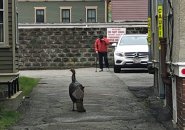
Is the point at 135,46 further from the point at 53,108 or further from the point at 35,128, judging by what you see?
the point at 35,128

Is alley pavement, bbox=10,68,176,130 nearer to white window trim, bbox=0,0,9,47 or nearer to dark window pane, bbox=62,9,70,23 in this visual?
white window trim, bbox=0,0,9,47

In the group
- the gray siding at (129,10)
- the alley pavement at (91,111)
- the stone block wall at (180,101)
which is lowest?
the alley pavement at (91,111)

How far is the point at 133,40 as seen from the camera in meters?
23.0

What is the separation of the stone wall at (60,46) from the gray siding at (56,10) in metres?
23.8

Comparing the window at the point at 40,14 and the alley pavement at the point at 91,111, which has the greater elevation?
the window at the point at 40,14

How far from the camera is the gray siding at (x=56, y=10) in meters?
50.8

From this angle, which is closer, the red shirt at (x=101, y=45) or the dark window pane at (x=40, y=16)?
the red shirt at (x=101, y=45)

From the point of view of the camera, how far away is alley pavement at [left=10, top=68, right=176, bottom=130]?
941 cm

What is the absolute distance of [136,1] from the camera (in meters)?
39.2

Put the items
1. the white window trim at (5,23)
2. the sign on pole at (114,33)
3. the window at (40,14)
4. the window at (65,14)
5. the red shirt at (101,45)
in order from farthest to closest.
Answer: the window at (40,14)
the window at (65,14)
the sign on pole at (114,33)
the red shirt at (101,45)
the white window trim at (5,23)

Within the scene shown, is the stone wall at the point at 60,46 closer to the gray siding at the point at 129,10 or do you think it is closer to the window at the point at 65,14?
the gray siding at the point at 129,10

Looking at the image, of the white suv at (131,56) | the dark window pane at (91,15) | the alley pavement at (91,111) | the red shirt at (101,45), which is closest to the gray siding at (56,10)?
the dark window pane at (91,15)

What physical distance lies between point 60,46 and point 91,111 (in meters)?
16.0

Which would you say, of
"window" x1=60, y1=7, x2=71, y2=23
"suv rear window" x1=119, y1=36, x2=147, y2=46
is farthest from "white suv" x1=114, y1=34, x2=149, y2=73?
"window" x1=60, y1=7, x2=71, y2=23
